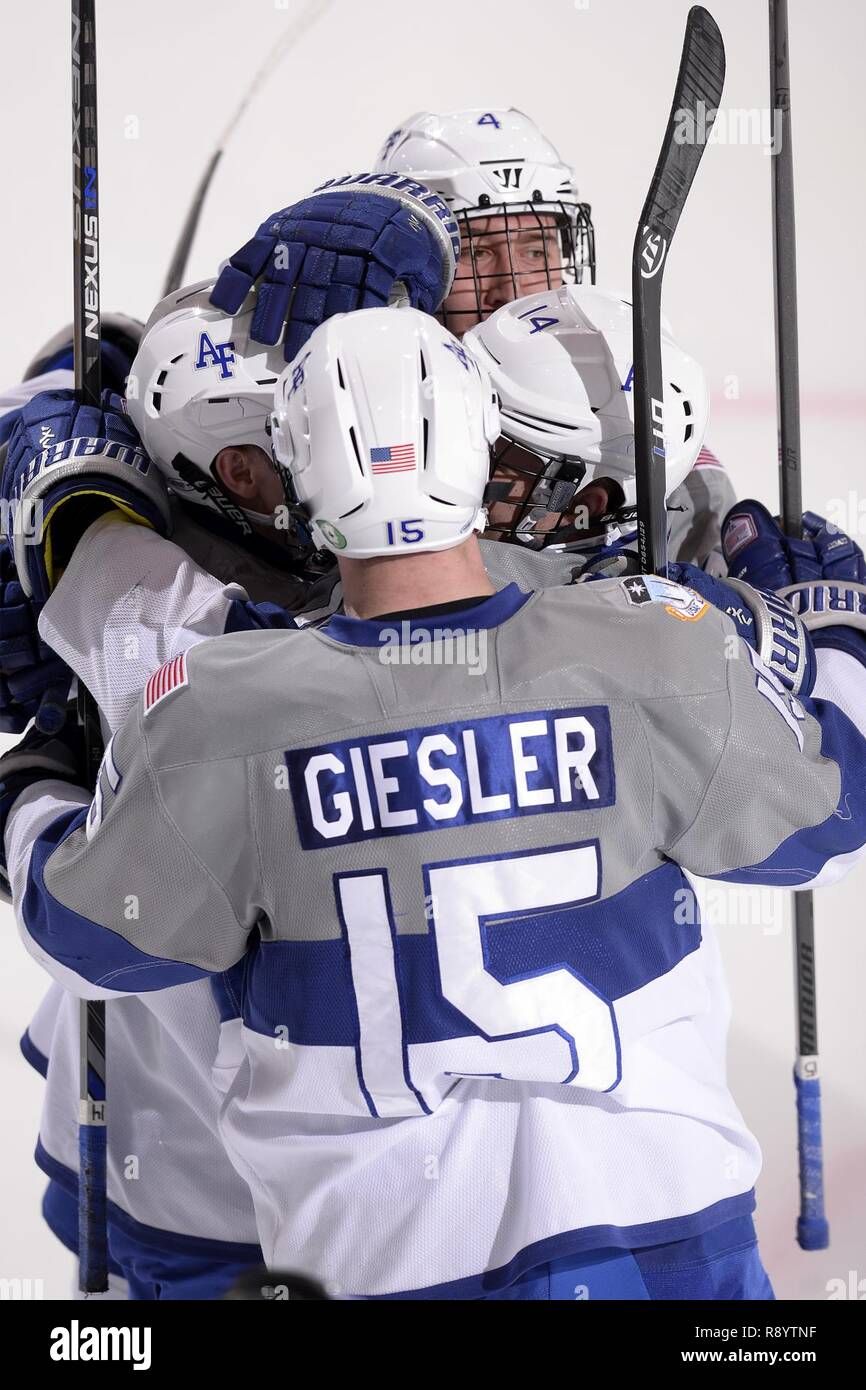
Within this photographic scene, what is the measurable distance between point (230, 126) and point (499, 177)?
1497 mm

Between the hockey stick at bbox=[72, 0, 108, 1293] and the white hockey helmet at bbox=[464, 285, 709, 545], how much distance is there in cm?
41

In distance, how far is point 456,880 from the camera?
1.17m

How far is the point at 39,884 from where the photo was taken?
1.25 metres

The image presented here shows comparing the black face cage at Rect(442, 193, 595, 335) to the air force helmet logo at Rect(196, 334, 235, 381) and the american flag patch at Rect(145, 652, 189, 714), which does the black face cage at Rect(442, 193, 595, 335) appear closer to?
the air force helmet logo at Rect(196, 334, 235, 381)

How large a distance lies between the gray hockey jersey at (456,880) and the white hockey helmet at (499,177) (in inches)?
35.6

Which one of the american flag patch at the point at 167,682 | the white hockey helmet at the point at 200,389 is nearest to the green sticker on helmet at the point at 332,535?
the american flag patch at the point at 167,682

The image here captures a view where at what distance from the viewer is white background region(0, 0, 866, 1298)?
124 inches

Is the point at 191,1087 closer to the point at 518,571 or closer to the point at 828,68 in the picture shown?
the point at 518,571

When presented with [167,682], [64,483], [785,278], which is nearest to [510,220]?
[785,278]

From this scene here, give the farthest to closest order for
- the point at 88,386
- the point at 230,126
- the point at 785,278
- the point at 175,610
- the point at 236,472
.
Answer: the point at 230,126, the point at 785,278, the point at 88,386, the point at 236,472, the point at 175,610

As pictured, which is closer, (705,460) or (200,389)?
(200,389)

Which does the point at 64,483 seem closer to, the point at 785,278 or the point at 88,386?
the point at 88,386

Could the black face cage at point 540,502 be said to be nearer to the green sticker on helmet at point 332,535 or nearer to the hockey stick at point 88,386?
the green sticker on helmet at point 332,535
